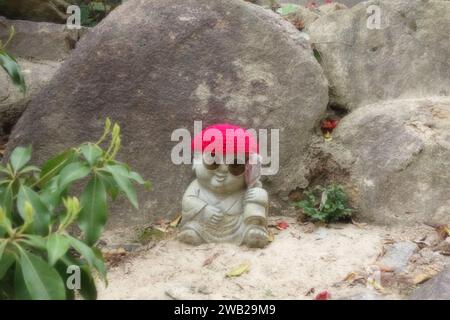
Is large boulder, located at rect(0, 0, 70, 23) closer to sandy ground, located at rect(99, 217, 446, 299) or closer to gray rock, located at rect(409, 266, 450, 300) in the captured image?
sandy ground, located at rect(99, 217, 446, 299)

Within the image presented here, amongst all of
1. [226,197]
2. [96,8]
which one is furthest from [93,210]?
[96,8]

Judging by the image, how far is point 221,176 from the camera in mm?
3428

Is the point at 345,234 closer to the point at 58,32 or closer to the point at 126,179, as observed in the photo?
the point at 126,179

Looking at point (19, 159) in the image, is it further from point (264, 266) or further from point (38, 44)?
point (38, 44)

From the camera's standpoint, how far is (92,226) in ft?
7.59

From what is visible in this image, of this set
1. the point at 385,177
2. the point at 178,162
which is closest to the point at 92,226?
the point at 178,162

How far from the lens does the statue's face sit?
342cm

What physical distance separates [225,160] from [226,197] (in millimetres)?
242

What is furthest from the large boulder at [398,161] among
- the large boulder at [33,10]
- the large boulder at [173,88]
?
the large boulder at [33,10]

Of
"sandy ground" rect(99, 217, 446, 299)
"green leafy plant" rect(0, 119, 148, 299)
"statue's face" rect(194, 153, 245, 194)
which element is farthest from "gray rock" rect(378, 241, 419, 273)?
"green leafy plant" rect(0, 119, 148, 299)
